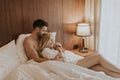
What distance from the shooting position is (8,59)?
2.48m

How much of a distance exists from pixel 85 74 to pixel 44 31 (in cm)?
118

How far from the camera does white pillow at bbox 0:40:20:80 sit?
7.31 feet

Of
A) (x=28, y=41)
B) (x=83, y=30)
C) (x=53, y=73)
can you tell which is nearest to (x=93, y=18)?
(x=83, y=30)

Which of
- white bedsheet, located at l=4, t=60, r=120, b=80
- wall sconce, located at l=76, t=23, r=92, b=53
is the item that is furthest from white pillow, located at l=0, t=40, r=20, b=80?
wall sconce, located at l=76, t=23, r=92, b=53

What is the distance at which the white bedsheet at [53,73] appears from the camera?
1945mm

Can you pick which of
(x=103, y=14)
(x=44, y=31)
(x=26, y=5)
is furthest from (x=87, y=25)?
(x=26, y=5)

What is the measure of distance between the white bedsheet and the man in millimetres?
482

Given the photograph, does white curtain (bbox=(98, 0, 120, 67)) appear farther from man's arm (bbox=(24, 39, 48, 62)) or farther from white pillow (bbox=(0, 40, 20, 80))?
white pillow (bbox=(0, 40, 20, 80))

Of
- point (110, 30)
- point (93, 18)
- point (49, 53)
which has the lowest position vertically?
point (49, 53)

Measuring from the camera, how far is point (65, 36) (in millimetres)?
3562

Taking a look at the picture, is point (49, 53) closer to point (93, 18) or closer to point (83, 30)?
point (83, 30)

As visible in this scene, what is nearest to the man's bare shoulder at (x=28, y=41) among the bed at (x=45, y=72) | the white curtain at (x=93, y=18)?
the bed at (x=45, y=72)

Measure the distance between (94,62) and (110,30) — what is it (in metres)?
0.98

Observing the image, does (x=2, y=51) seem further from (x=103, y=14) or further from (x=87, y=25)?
(x=103, y=14)
